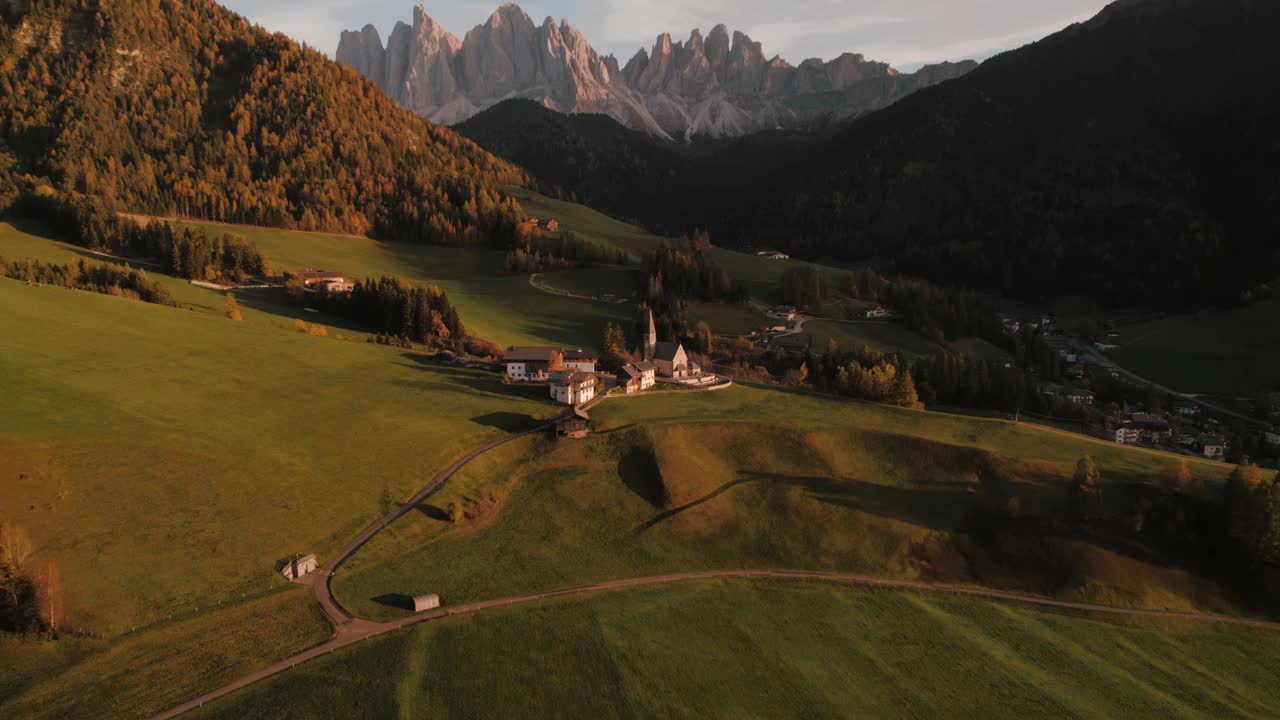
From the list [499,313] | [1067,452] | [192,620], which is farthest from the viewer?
[499,313]

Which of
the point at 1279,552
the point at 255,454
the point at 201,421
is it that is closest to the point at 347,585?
the point at 255,454

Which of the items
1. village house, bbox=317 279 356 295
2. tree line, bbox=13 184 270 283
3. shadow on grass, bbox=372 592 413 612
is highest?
tree line, bbox=13 184 270 283

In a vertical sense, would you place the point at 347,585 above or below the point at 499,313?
below

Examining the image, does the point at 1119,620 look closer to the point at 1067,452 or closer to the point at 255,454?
the point at 1067,452

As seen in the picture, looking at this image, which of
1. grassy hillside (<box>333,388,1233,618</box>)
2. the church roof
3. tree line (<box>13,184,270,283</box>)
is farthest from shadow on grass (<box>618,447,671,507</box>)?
tree line (<box>13,184,270,283</box>)

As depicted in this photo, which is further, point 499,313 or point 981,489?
point 499,313

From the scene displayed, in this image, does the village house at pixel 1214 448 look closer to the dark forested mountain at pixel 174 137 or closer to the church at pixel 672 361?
the church at pixel 672 361

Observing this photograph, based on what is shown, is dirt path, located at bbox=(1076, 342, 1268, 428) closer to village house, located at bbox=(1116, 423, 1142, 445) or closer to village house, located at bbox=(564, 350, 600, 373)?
village house, located at bbox=(1116, 423, 1142, 445)
